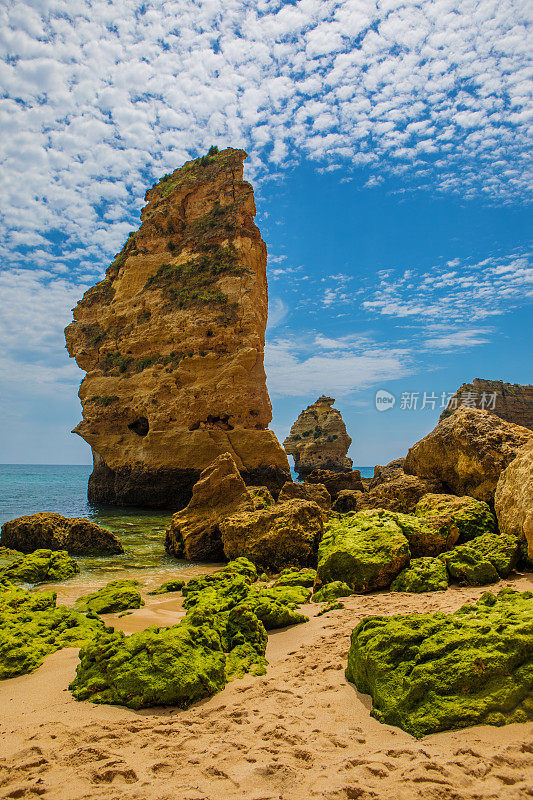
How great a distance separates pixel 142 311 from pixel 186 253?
451 cm

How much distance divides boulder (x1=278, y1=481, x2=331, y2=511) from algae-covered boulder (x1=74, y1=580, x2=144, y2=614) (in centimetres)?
572

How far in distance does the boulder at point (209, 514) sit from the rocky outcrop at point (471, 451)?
4340 mm

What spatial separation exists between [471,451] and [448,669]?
21.9 feet

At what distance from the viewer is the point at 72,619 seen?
5336 mm

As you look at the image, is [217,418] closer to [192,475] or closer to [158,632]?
[192,475]

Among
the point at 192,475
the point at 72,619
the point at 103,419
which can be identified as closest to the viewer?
the point at 72,619

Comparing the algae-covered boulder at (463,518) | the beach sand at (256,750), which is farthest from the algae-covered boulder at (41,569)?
the algae-covered boulder at (463,518)

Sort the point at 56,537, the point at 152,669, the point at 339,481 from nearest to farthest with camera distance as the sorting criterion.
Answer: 1. the point at 152,669
2. the point at 56,537
3. the point at 339,481

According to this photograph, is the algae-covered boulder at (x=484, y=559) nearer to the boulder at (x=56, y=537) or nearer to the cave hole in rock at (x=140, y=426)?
the boulder at (x=56, y=537)

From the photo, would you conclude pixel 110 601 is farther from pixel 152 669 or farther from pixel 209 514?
pixel 209 514

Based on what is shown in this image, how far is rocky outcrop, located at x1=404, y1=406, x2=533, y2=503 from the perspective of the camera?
27.6 ft

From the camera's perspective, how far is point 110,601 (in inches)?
244

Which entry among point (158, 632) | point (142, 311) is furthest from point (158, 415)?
point (158, 632)

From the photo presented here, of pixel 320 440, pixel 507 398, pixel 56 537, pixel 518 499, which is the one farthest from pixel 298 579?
pixel 507 398
